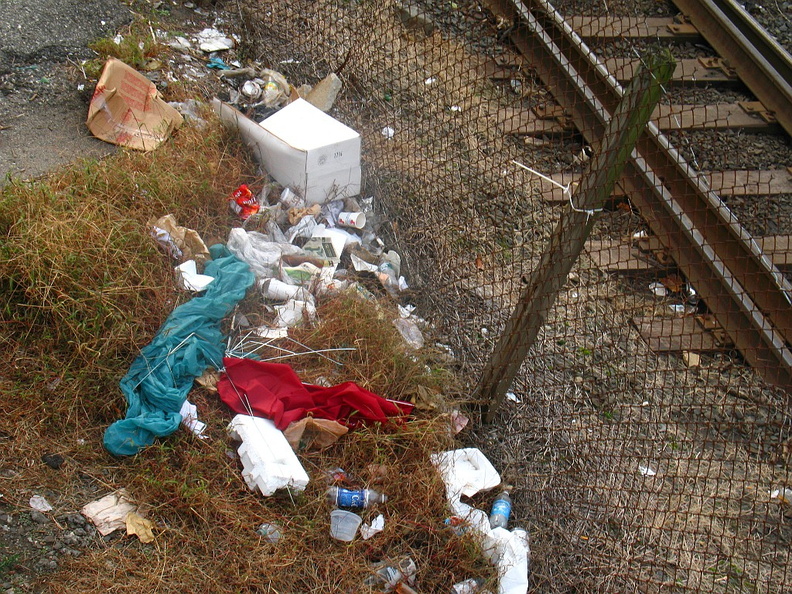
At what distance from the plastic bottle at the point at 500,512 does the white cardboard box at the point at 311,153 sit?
197 cm

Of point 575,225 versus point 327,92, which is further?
point 327,92

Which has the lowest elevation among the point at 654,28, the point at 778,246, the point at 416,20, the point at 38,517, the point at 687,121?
the point at 38,517

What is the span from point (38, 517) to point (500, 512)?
173cm

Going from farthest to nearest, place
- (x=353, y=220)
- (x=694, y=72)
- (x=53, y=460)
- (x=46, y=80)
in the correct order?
(x=694, y=72)
(x=46, y=80)
(x=353, y=220)
(x=53, y=460)

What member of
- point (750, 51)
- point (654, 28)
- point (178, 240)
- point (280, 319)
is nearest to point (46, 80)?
point (178, 240)

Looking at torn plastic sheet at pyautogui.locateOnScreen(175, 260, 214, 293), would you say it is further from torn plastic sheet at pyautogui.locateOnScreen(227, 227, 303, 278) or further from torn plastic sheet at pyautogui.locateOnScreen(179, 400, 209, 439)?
torn plastic sheet at pyautogui.locateOnScreen(179, 400, 209, 439)

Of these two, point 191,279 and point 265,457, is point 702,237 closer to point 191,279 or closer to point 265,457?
point 265,457

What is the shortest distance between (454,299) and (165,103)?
2108mm

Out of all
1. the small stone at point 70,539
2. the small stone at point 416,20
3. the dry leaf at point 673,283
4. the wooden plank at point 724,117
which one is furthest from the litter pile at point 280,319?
the wooden plank at point 724,117

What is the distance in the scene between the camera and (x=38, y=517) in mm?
2441

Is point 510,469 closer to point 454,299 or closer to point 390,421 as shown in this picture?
point 390,421

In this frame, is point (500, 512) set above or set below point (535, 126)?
below

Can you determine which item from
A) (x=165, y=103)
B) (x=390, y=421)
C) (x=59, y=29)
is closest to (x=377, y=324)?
(x=390, y=421)

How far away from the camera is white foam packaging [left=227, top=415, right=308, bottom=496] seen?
8.68 feet
